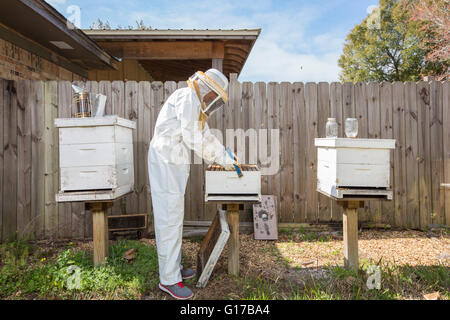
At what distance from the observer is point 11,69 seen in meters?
4.34

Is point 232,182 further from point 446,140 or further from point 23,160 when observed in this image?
point 446,140

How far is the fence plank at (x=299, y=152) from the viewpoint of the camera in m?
4.30

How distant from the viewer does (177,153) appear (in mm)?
2793

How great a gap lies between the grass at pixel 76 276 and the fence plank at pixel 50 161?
599 mm

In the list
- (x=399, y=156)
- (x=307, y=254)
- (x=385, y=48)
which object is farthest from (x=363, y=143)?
(x=385, y=48)

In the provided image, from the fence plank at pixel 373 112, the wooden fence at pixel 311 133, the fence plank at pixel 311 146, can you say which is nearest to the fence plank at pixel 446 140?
the wooden fence at pixel 311 133

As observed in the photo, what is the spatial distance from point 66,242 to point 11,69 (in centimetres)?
275

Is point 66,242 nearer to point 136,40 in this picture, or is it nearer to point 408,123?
point 136,40

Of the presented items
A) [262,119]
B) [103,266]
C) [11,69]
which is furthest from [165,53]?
[103,266]

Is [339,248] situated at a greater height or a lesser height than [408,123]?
lesser

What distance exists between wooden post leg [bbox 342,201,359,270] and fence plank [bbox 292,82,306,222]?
1.24 m

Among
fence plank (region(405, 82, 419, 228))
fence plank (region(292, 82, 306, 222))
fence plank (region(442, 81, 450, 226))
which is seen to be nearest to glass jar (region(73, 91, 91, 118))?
fence plank (region(292, 82, 306, 222))

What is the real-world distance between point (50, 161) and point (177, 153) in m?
2.39

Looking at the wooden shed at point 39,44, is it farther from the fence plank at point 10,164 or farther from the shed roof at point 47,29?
the fence plank at point 10,164
